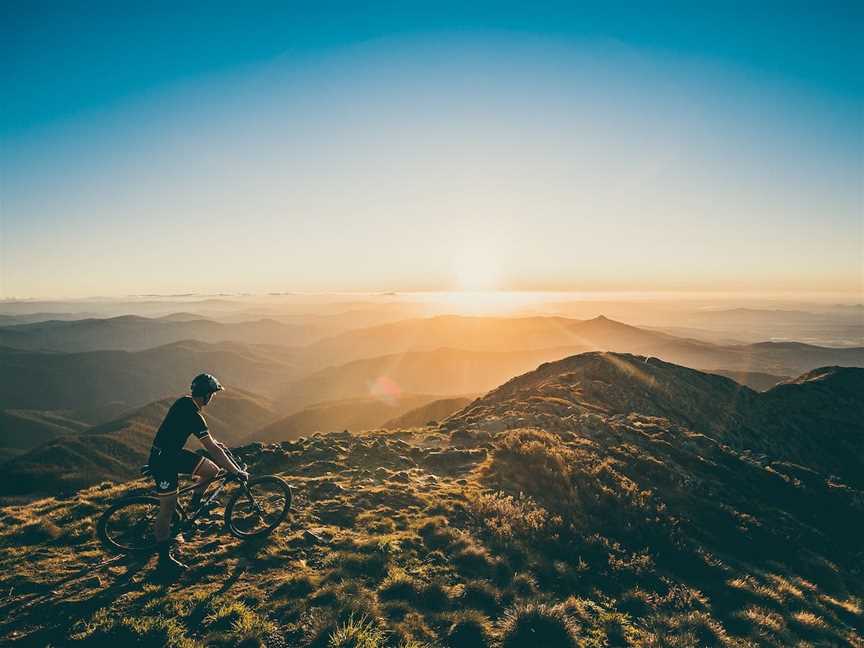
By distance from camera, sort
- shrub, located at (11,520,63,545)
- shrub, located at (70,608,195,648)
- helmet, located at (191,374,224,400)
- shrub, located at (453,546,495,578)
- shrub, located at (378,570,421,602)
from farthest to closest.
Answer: shrub, located at (11,520,63,545)
shrub, located at (453,546,495,578)
helmet, located at (191,374,224,400)
shrub, located at (378,570,421,602)
shrub, located at (70,608,195,648)

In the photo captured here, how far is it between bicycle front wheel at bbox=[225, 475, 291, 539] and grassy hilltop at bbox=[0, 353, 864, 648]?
42 centimetres

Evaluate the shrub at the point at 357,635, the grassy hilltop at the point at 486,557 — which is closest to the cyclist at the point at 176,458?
the grassy hilltop at the point at 486,557

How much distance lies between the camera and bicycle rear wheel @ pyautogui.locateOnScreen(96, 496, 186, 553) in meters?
8.95

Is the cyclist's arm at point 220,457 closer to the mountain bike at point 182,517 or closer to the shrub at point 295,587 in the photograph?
the mountain bike at point 182,517

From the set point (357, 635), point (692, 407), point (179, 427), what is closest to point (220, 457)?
point (179, 427)

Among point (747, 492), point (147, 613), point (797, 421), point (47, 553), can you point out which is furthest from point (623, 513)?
point (797, 421)

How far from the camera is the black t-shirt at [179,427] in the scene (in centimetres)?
834

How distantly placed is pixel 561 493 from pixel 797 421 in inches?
1321

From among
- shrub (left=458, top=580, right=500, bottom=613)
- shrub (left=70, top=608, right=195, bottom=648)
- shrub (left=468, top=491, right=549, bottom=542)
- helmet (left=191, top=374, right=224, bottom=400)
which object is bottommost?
shrub (left=468, top=491, right=549, bottom=542)

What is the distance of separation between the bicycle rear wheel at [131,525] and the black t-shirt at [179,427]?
1.68 meters

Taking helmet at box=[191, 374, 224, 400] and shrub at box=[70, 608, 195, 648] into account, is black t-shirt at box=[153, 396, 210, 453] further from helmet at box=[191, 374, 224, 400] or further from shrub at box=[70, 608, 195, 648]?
shrub at box=[70, 608, 195, 648]

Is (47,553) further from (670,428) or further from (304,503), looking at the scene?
(670,428)

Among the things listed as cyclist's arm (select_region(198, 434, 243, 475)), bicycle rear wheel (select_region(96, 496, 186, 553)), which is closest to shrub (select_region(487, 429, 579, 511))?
cyclist's arm (select_region(198, 434, 243, 475))

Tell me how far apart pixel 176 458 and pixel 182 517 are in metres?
1.84
